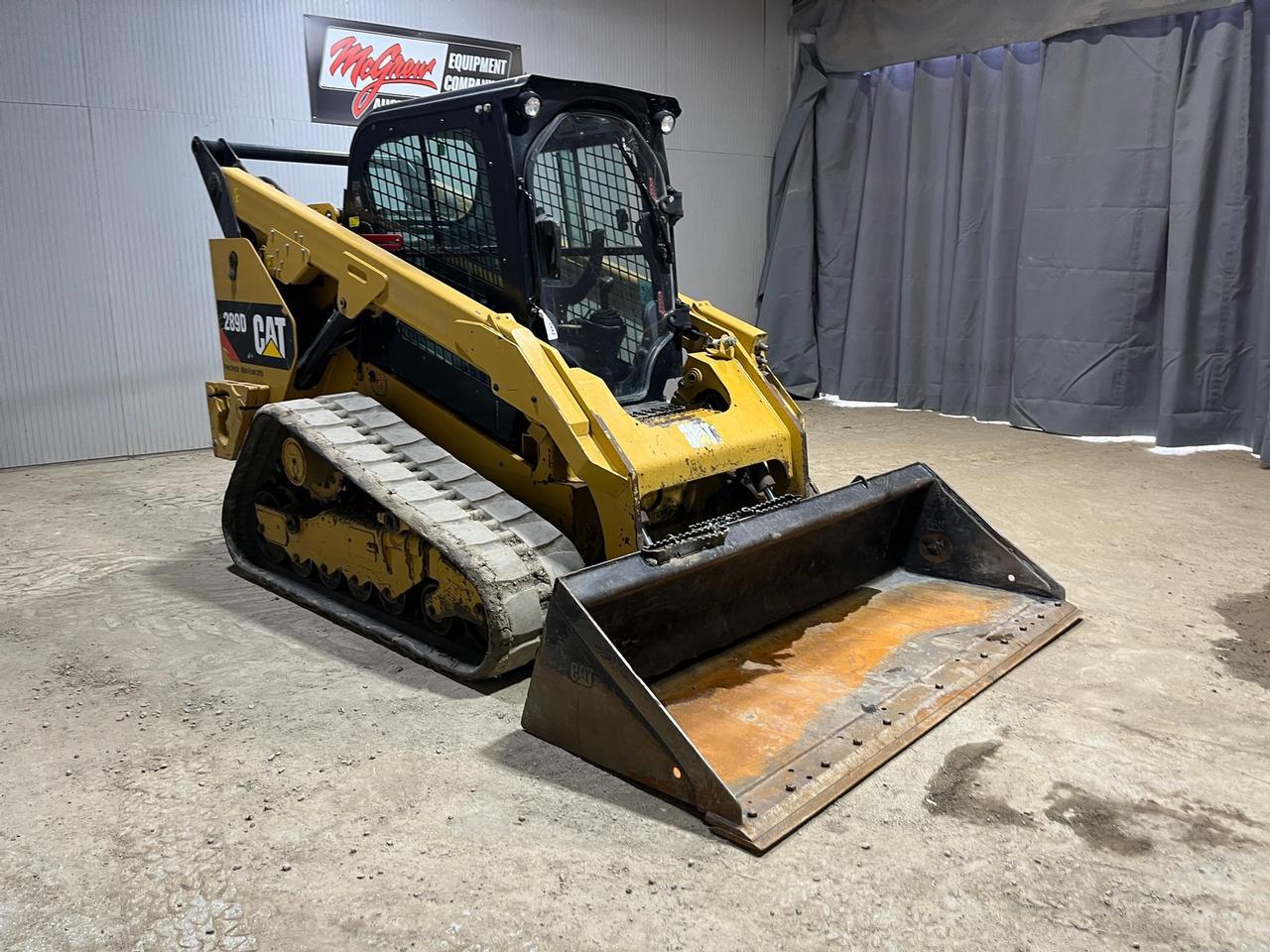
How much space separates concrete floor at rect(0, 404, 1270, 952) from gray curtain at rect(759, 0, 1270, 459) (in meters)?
3.34

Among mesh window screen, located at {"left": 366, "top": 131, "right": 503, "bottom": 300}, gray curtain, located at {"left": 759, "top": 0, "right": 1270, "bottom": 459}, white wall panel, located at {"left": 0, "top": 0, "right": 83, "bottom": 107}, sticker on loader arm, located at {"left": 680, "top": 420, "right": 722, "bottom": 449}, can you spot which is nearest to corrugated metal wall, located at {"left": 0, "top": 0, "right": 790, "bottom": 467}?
white wall panel, located at {"left": 0, "top": 0, "right": 83, "bottom": 107}

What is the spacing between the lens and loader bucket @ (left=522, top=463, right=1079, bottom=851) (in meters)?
2.52

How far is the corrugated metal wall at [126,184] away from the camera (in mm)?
5910

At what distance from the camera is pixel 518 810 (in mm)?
2467

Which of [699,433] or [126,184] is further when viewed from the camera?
[126,184]

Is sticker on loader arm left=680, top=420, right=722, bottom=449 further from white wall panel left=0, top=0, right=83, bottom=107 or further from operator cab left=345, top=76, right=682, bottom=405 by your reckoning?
white wall panel left=0, top=0, right=83, bottom=107

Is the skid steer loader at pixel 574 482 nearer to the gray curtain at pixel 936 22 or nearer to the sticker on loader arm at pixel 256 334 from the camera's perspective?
the sticker on loader arm at pixel 256 334

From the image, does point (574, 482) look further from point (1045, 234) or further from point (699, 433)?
point (1045, 234)

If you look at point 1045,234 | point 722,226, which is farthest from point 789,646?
point 722,226

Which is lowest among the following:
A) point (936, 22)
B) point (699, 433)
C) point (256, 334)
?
point (699, 433)

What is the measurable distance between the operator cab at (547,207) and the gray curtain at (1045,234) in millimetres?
4196

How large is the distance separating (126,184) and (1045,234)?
5982 millimetres

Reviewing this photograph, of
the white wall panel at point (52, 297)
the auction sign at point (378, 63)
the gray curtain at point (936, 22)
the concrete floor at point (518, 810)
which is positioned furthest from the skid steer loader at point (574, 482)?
the gray curtain at point (936, 22)

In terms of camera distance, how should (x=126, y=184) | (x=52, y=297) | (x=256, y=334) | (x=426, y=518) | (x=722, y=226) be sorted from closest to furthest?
(x=426, y=518), (x=256, y=334), (x=52, y=297), (x=126, y=184), (x=722, y=226)
